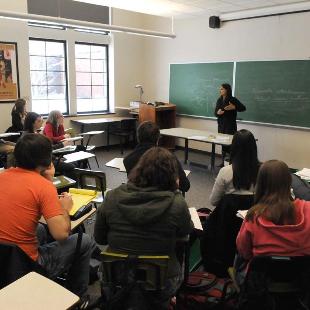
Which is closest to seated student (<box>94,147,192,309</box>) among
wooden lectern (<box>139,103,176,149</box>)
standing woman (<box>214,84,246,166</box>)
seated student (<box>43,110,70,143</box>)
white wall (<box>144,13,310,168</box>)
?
seated student (<box>43,110,70,143</box>)

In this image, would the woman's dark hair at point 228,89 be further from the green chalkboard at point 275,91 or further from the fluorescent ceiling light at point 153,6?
the fluorescent ceiling light at point 153,6

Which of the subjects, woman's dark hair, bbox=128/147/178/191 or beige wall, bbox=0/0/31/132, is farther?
beige wall, bbox=0/0/31/132

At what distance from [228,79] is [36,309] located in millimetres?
6027

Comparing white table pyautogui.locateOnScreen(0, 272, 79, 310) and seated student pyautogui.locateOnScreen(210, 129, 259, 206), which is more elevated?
seated student pyautogui.locateOnScreen(210, 129, 259, 206)

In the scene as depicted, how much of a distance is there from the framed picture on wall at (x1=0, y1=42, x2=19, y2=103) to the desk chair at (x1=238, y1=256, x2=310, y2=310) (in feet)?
18.6

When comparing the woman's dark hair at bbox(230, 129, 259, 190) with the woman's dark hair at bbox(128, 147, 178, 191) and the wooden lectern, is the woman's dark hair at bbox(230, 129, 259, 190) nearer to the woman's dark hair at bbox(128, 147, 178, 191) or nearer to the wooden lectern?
the woman's dark hair at bbox(128, 147, 178, 191)

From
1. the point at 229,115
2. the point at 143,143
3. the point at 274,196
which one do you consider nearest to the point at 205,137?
the point at 229,115

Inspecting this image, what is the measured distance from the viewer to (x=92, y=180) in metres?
3.07

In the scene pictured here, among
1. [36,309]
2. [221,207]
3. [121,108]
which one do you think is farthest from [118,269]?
[121,108]

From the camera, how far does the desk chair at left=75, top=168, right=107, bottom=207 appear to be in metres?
2.94

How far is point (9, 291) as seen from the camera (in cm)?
140

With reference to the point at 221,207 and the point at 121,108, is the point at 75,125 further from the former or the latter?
the point at 221,207

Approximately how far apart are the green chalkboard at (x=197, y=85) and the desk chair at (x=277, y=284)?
17.6ft

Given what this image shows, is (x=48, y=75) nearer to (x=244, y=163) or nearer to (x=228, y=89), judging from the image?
(x=228, y=89)
